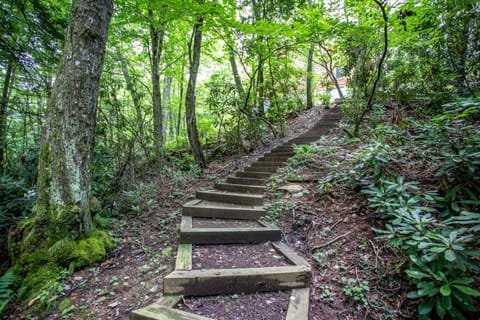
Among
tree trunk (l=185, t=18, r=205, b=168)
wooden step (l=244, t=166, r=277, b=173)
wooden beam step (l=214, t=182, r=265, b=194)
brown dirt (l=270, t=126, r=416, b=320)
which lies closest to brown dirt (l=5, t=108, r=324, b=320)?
brown dirt (l=270, t=126, r=416, b=320)

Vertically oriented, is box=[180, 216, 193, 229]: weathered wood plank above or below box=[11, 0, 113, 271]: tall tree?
below

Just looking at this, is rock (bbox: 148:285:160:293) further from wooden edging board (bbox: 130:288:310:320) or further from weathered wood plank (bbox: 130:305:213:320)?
weathered wood plank (bbox: 130:305:213:320)

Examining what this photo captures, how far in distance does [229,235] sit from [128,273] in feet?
3.92

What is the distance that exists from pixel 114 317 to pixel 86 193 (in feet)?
5.37

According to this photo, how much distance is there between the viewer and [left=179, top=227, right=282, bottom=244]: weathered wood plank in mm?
2643

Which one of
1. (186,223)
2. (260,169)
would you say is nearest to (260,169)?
(260,169)

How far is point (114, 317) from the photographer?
5.92 feet

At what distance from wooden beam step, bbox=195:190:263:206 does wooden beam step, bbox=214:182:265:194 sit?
0.21 m

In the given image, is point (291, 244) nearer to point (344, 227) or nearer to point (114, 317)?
point (344, 227)

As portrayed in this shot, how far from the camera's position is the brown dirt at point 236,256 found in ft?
7.37

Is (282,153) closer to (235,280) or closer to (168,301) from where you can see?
(235,280)

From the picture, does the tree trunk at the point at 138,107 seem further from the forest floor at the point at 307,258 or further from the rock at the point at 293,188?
the rock at the point at 293,188

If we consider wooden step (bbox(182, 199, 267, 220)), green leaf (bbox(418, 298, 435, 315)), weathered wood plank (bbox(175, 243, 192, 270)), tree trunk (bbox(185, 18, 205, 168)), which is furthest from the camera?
tree trunk (bbox(185, 18, 205, 168))

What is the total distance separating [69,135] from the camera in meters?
2.62
